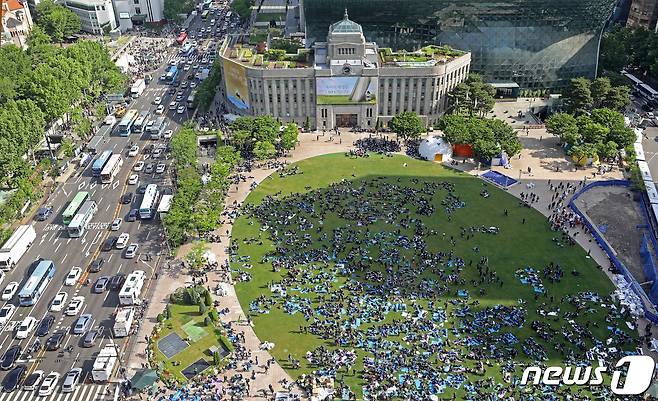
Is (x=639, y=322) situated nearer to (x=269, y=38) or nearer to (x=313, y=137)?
(x=313, y=137)

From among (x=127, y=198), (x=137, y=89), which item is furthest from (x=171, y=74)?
(x=127, y=198)

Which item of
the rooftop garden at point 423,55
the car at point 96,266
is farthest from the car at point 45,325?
the rooftop garden at point 423,55

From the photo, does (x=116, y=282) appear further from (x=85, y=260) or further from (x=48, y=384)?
(x=48, y=384)

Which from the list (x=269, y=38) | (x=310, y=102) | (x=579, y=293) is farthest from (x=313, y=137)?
(x=579, y=293)

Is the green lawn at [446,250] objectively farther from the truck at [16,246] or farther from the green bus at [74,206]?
the truck at [16,246]

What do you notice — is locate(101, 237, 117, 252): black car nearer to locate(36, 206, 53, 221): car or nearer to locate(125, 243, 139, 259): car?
locate(125, 243, 139, 259): car

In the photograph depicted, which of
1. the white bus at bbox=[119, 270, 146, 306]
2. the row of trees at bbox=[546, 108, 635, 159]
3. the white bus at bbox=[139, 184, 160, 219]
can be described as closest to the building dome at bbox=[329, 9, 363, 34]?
the row of trees at bbox=[546, 108, 635, 159]
